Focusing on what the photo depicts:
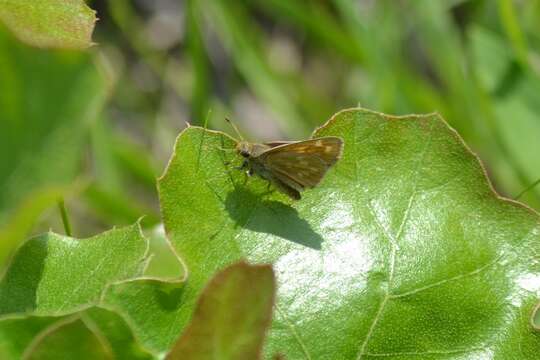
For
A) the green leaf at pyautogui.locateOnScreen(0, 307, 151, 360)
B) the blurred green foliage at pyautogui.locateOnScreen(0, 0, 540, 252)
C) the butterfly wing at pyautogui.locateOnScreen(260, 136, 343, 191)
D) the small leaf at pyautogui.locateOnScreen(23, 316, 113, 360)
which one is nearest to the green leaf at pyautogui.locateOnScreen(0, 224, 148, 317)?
the green leaf at pyautogui.locateOnScreen(0, 307, 151, 360)

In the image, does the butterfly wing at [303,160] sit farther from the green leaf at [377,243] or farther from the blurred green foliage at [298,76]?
the blurred green foliage at [298,76]

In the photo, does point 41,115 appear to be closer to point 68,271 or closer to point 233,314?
point 68,271

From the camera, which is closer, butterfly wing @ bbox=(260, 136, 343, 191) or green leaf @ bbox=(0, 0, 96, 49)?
green leaf @ bbox=(0, 0, 96, 49)

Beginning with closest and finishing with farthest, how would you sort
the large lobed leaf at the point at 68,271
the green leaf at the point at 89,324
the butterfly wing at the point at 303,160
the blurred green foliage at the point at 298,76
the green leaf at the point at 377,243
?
the green leaf at the point at 89,324 → the large lobed leaf at the point at 68,271 → the green leaf at the point at 377,243 → the butterfly wing at the point at 303,160 → the blurred green foliage at the point at 298,76

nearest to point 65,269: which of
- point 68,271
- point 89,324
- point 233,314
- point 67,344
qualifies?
point 68,271

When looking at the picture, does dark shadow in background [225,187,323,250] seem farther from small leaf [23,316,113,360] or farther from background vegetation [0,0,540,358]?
small leaf [23,316,113,360]

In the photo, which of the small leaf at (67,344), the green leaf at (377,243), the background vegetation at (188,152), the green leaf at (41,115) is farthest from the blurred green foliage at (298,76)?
the small leaf at (67,344)
